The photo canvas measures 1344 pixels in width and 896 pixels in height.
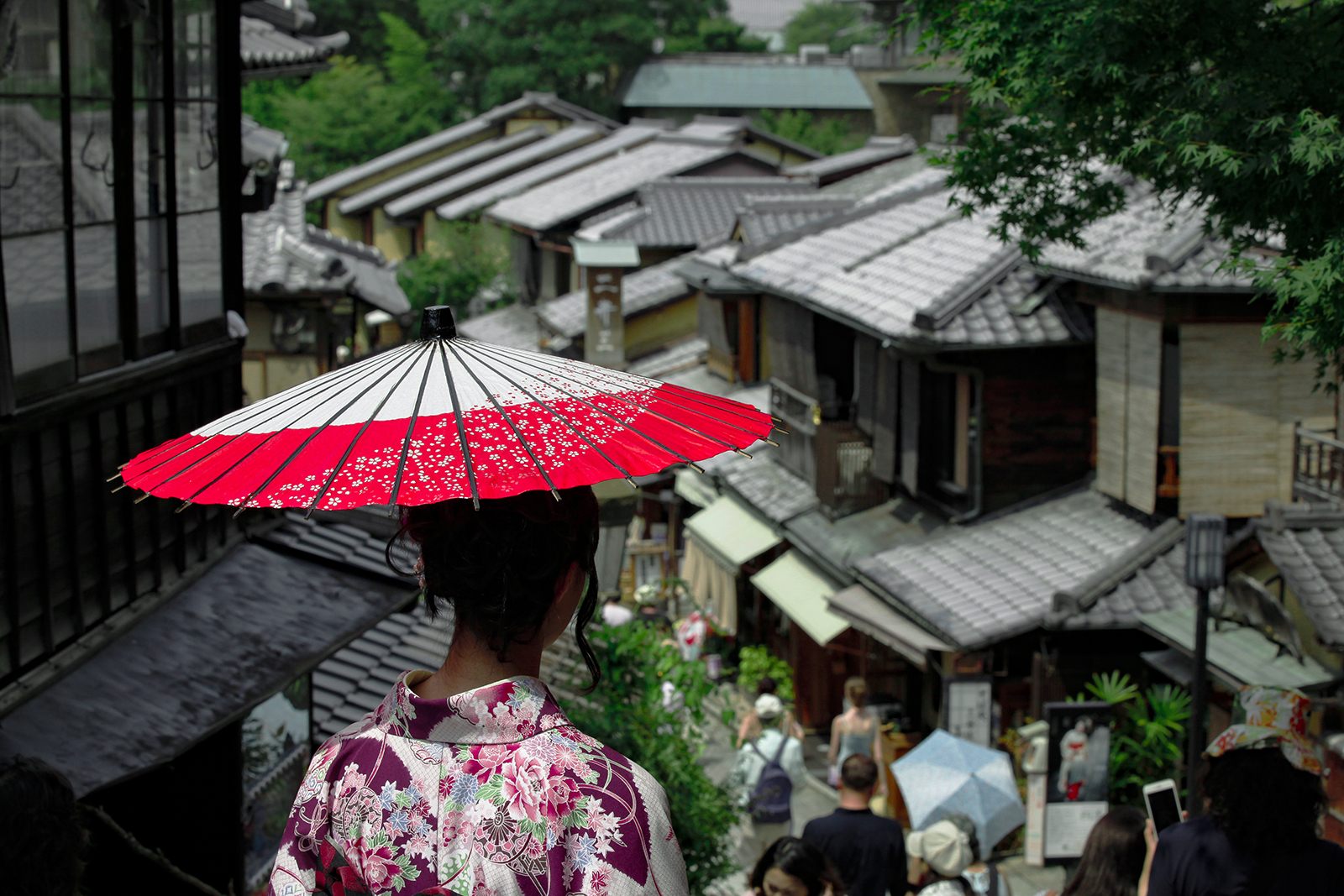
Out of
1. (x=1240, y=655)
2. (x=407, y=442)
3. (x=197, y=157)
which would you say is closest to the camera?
(x=407, y=442)

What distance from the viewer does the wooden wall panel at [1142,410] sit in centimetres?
1315

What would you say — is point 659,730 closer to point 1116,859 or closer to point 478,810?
point 1116,859

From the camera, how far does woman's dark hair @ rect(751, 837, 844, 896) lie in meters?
6.18

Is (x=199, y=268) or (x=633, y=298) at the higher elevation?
(x=199, y=268)

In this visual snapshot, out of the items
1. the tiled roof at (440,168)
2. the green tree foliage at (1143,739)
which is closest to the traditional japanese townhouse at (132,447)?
the green tree foliage at (1143,739)

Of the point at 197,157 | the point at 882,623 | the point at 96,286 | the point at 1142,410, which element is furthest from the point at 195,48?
the point at 1142,410

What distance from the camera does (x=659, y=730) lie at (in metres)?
9.77

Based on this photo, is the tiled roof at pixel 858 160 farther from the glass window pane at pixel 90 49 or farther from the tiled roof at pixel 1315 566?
the glass window pane at pixel 90 49

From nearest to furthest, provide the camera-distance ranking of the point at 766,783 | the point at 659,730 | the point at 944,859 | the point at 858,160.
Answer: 1. the point at 944,859
2. the point at 659,730
3. the point at 766,783
4. the point at 858,160

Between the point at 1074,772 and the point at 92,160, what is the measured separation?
9.81 metres

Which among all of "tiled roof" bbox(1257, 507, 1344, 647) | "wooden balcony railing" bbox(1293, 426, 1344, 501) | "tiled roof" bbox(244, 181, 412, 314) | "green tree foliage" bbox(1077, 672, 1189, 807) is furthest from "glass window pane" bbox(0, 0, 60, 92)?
"wooden balcony railing" bbox(1293, 426, 1344, 501)

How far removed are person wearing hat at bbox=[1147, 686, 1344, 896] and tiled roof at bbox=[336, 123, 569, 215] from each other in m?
40.7

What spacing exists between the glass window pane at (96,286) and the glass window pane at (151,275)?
217 mm

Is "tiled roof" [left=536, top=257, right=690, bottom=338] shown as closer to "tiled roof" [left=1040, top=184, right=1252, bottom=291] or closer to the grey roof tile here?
"tiled roof" [left=1040, top=184, right=1252, bottom=291]
